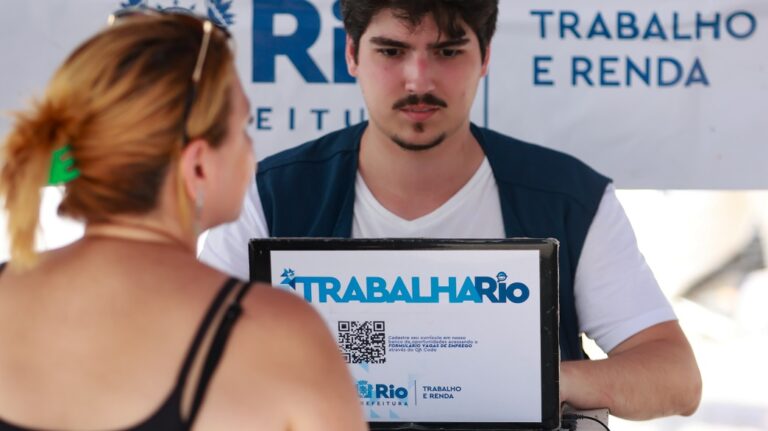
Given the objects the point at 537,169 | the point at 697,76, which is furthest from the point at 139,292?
the point at 697,76

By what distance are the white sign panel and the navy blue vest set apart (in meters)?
0.48

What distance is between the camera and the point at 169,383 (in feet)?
3.71

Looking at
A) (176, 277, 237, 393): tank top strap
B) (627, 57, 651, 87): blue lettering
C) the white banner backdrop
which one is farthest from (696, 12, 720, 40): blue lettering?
(176, 277, 237, 393): tank top strap

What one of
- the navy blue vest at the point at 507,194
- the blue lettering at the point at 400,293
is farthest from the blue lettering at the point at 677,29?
the blue lettering at the point at 400,293

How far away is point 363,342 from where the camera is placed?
1.73 metres

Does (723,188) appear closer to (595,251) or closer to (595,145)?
(595,145)

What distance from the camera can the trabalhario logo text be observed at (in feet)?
5.62

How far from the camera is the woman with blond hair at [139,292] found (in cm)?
113

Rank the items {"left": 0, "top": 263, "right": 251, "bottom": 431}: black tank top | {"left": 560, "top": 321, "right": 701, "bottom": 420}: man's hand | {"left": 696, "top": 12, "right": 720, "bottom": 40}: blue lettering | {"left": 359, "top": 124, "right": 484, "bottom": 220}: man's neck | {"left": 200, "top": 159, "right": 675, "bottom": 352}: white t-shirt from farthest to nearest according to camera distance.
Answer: {"left": 696, "top": 12, "right": 720, "bottom": 40}: blue lettering → {"left": 359, "top": 124, "right": 484, "bottom": 220}: man's neck → {"left": 200, "top": 159, "right": 675, "bottom": 352}: white t-shirt → {"left": 560, "top": 321, "right": 701, "bottom": 420}: man's hand → {"left": 0, "top": 263, "right": 251, "bottom": 431}: black tank top

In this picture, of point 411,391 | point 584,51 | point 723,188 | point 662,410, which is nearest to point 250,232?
point 411,391

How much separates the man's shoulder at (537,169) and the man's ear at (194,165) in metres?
1.13

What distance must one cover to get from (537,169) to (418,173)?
0.73 ft

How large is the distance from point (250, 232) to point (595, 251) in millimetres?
628

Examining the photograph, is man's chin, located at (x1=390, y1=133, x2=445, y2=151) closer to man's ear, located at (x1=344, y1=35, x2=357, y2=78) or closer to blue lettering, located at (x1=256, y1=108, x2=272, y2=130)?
man's ear, located at (x1=344, y1=35, x2=357, y2=78)
